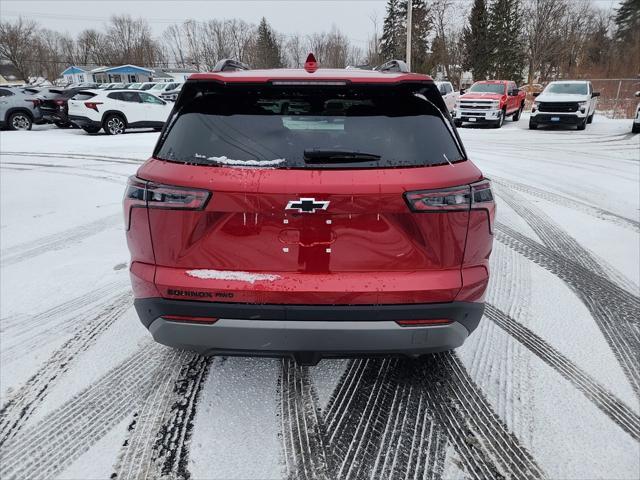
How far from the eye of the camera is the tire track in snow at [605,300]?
2.92 metres

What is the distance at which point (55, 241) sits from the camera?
203 inches

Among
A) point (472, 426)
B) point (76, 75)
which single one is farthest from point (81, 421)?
point (76, 75)

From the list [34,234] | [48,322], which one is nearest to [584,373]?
[48,322]

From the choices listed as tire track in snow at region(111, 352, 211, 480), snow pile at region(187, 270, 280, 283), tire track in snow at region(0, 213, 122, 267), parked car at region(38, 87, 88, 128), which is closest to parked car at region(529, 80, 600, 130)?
tire track in snow at region(0, 213, 122, 267)

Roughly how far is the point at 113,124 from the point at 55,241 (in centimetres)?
1238

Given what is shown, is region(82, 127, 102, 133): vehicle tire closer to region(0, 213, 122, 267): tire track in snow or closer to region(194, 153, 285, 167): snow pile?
region(0, 213, 122, 267): tire track in snow

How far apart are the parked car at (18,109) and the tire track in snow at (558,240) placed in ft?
60.6

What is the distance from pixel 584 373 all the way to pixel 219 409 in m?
2.26

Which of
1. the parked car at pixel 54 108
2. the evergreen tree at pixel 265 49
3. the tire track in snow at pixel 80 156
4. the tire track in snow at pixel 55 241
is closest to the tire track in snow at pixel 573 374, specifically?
the tire track in snow at pixel 55 241

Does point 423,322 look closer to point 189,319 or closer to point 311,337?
point 311,337

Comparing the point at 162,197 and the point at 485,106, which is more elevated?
the point at 162,197

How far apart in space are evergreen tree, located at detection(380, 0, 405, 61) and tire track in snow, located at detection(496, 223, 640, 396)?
56.0 metres

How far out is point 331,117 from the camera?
2076mm

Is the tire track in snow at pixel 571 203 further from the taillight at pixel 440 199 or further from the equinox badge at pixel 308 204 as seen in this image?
the equinox badge at pixel 308 204
